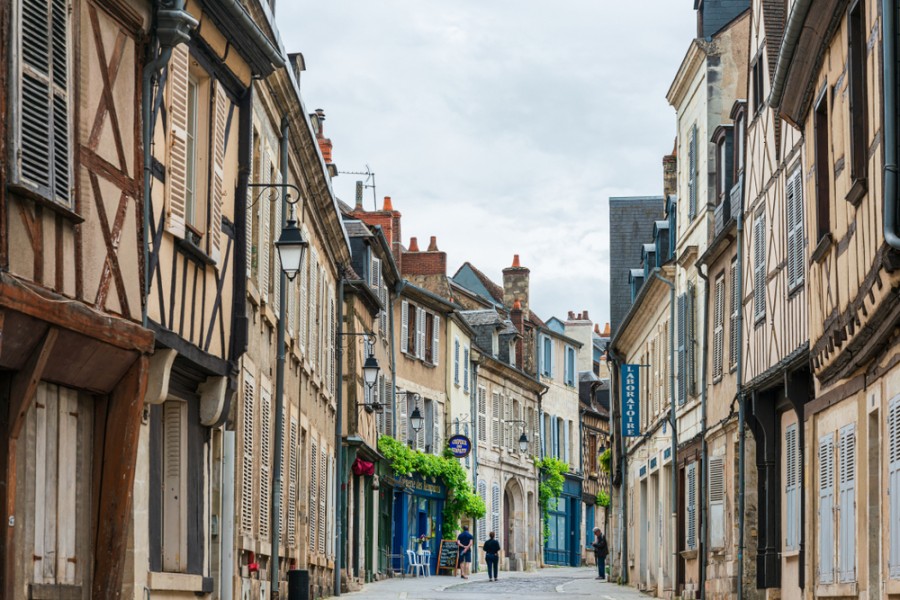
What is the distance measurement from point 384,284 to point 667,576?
11440 mm

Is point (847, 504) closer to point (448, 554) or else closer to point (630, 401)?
point (630, 401)

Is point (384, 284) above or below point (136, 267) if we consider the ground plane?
above

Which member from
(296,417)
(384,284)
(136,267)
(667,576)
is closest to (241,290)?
(136,267)

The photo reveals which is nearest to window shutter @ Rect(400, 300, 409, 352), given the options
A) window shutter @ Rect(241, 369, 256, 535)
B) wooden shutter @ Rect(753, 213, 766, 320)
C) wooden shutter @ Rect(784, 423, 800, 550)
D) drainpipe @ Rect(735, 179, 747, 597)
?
drainpipe @ Rect(735, 179, 747, 597)

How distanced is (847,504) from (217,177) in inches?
233

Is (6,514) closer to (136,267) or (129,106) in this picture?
(136,267)

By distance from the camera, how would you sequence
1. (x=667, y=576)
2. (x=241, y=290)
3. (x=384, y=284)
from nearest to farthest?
(x=241, y=290), (x=667, y=576), (x=384, y=284)

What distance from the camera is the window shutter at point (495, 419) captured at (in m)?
47.8

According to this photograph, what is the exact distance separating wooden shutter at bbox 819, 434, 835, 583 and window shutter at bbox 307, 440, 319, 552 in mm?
9604

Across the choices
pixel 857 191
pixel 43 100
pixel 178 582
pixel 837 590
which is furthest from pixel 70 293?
pixel 837 590

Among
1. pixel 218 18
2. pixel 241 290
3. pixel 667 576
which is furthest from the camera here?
pixel 667 576

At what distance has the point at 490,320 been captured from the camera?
49344mm

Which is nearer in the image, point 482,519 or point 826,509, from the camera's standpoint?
point 826,509

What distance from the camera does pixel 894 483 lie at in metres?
11.6
